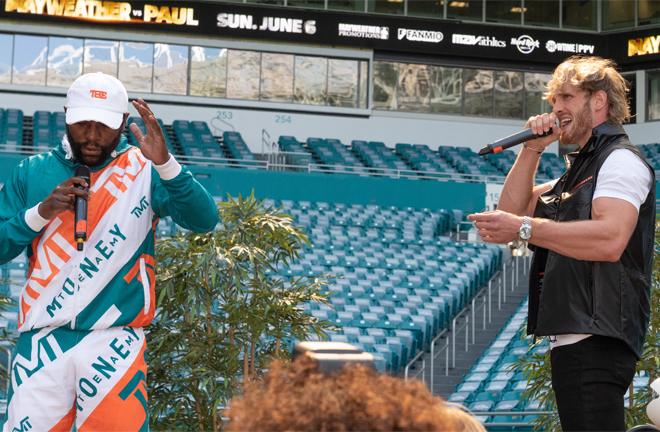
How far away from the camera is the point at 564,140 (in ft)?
7.16

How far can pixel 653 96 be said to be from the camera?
18469mm

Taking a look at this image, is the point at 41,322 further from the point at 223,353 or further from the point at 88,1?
the point at 88,1

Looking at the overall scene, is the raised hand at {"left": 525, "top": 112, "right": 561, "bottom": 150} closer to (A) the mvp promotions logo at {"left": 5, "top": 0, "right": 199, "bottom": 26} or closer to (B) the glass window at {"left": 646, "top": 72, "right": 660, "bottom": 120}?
(A) the mvp promotions logo at {"left": 5, "top": 0, "right": 199, "bottom": 26}

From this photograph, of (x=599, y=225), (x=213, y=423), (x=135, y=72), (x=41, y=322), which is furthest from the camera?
(x=135, y=72)

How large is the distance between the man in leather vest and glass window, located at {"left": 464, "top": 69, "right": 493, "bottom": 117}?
55.6ft

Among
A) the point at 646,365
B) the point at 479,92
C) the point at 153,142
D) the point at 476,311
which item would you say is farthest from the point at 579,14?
the point at 153,142

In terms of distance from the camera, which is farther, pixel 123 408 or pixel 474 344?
pixel 474 344

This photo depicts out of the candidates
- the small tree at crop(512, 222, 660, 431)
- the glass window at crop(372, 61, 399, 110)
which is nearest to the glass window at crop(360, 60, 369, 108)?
the glass window at crop(372, 61, 399, 110)

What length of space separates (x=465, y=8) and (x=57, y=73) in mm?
9837

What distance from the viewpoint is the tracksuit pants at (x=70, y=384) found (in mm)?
1990

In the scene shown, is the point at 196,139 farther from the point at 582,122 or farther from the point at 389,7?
the point at 582,122

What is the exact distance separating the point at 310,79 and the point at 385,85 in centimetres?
194

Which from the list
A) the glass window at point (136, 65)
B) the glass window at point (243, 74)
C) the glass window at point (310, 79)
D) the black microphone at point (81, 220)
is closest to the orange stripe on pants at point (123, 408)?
the black microphone at point (81, 220)

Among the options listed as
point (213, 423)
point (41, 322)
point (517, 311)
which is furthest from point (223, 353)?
point (517, 311)
